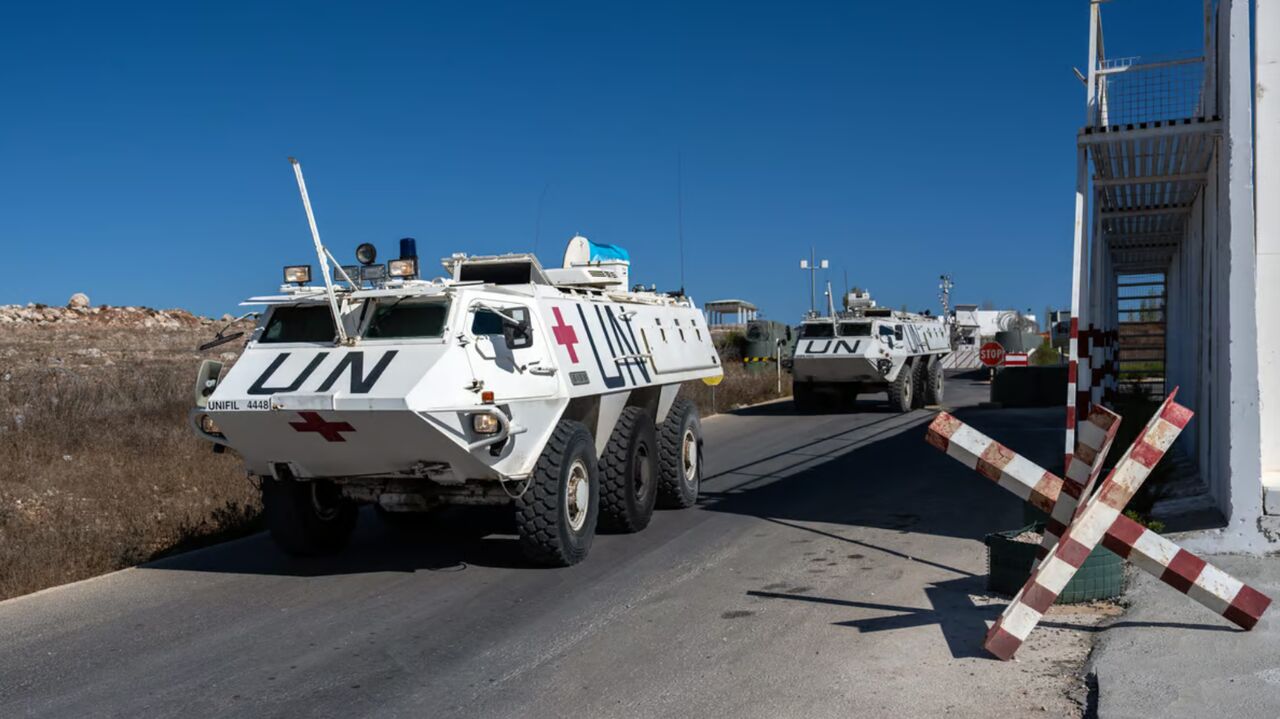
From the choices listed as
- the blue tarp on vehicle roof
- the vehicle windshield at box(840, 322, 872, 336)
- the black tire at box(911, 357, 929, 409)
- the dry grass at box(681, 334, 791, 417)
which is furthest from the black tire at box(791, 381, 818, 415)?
the blue tarp on vehicle roof

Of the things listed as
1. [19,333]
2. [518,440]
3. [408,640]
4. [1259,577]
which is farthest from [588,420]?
[19,333]

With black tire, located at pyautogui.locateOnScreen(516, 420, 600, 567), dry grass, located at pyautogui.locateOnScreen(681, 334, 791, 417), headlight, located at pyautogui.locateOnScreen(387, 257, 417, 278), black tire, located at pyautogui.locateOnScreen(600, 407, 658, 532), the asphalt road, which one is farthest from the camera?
dry grass, located at pyautogui.locateOnScreen(681, 334, 791, 417)

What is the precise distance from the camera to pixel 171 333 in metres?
39.6

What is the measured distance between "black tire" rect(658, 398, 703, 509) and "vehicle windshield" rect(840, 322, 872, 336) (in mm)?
11864

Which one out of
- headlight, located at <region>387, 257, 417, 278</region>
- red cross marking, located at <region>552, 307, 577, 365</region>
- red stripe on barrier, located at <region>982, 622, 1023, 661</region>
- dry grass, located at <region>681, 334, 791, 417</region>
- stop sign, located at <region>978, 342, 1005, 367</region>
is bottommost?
dry grass, located at <region>681, 334, 791, 417</region>

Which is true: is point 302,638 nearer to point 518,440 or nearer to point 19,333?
point 518,440

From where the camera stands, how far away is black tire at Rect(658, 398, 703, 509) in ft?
33.8

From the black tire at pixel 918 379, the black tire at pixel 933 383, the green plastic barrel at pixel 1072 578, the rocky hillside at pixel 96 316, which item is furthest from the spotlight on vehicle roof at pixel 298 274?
the rocky hillside at pixel 96 316

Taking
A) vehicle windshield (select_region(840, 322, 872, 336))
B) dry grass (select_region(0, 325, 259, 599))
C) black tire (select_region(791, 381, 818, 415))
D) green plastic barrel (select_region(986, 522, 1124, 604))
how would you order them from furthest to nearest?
black tire (select_region(791, 381, 818, 415)) < vehicle windshield (select_region(840, 322, 872, 336)) < dry grass (select_region(0, 325, 259, 599)) < green plastic barrel (select_region(986, 522, 1124, 604))

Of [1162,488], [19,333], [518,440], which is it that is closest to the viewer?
[518,440]

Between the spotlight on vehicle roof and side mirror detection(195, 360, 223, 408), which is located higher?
the spotlight on vehicle roof

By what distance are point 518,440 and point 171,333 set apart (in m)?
35.8

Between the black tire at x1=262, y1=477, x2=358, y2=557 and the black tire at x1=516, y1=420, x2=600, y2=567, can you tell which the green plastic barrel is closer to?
the black tire at x1=516, y1=420, x2=600, y2=567

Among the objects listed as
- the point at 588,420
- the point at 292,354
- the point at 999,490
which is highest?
the point at 292,354
